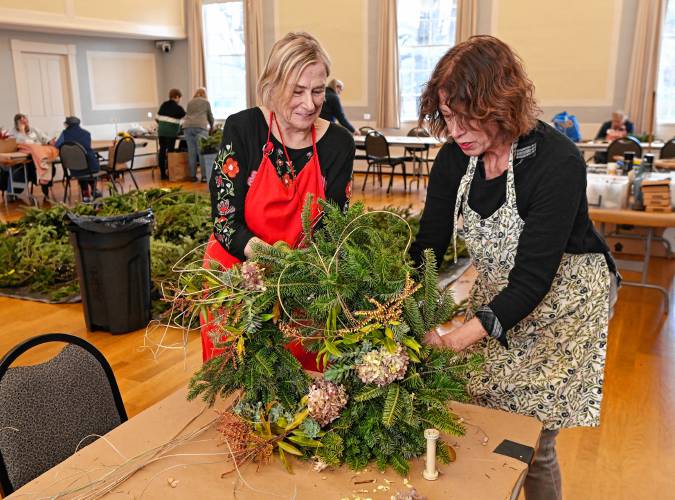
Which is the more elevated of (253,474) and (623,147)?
(623,147)

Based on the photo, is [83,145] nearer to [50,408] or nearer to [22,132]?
[22,132]

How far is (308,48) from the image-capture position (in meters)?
1.77

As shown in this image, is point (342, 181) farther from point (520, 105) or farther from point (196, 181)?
point (196, 181)

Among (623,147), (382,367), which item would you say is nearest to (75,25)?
(623,147)

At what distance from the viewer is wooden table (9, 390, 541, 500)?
1.20 m

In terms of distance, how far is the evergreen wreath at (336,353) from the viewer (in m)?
1.23

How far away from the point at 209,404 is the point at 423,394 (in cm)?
49

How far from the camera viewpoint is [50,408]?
→ 1.52 metres

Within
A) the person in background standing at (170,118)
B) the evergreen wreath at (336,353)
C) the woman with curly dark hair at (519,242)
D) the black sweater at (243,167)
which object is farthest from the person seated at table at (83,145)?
the evergreen wreath at (336,353)

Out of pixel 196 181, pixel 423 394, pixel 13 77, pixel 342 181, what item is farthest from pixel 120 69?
pixel 423 394

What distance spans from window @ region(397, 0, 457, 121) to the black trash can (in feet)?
25.1

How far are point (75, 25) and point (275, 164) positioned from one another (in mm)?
10627

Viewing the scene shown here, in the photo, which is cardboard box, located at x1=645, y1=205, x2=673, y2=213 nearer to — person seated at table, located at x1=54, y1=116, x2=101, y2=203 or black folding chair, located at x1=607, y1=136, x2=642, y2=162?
black folding chair, located at x1=607, y1=136, x2=642, y2=162

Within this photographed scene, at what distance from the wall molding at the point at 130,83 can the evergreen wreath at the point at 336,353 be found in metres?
12.4
